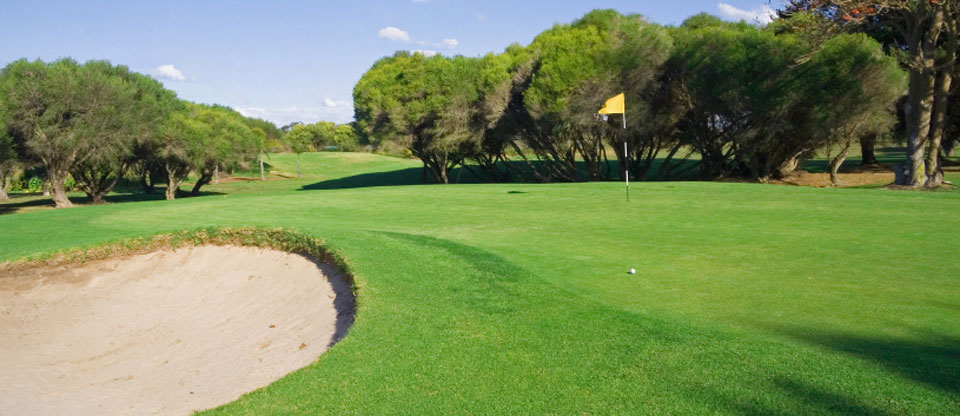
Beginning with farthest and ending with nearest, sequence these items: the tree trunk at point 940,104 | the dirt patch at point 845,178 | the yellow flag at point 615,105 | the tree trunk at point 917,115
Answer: the dirt patch at point 845,178 → the tree trunk at point 917,115 → the tree trunk at point 940,104 → the yellow flag at point 615,105

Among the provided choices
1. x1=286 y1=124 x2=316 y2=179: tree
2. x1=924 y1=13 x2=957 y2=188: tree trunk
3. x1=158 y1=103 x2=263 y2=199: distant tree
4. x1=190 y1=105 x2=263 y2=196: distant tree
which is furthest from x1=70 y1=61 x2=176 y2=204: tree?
x1=286 y1=124 x2=316 y2=179: tree

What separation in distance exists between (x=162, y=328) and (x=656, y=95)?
95.0ft

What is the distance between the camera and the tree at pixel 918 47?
69.8 feet

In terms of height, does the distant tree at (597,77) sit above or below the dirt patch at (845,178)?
above

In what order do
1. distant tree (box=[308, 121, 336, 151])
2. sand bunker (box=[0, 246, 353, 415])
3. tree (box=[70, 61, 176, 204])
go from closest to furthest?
sand bunker (box=[0, 246, 353, 415]), tree (box=[70, 61, 176, 204]), distant tree (box=[308, 121, 336, 151])

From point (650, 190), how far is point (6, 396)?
1825 centimetres

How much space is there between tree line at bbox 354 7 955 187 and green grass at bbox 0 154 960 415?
614 inches

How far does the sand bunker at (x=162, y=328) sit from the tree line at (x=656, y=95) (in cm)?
2168

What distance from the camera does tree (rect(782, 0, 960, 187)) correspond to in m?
21.3

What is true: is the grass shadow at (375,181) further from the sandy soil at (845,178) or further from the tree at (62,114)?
the sandy soil at (845,178)

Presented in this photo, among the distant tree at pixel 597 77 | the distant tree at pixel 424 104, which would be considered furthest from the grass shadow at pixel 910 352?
the distant tree at pixel 424 104

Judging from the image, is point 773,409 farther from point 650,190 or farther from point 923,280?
point 650,190

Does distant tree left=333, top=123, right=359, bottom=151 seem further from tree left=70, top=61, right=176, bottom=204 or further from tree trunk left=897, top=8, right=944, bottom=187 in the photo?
tree trunk left=897, top=8, right=944, bottom=187

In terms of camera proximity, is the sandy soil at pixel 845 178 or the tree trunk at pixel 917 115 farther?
the sandy soil at pixel 845 178
